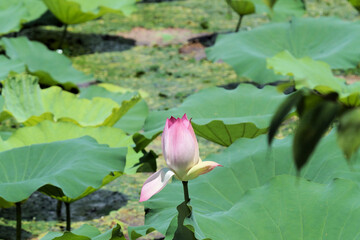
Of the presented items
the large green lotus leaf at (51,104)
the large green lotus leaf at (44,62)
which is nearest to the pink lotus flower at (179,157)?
the large green lotus leaf at (51,104)

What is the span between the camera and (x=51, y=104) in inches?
100

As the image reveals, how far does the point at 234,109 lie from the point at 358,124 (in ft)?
6.12

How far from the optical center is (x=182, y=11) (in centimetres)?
530

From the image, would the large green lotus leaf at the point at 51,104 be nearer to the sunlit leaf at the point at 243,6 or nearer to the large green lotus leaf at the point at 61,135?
the large green lotus leaf at the point at 61,135

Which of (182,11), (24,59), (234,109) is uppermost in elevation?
(234,109)

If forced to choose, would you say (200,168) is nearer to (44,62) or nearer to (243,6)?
(44,62)

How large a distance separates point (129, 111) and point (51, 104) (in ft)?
1.23

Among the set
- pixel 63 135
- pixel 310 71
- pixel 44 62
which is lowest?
pixel 44 62

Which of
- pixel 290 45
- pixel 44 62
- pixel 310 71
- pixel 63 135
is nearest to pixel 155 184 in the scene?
pixel 63 135

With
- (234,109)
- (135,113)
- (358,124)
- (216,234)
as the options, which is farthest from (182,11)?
(358,124)

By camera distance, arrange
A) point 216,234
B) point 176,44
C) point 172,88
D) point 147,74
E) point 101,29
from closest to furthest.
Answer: point 216,234, point 172,88, point 147,74, point 176,44, point 101,29

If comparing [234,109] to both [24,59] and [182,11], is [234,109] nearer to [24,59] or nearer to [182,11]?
[24,59]

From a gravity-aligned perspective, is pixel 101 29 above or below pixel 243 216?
below

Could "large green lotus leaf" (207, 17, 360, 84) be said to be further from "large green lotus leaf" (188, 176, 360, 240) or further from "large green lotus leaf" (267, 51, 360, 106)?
"large green lotus leaf" (188, 176, 360, 240)
